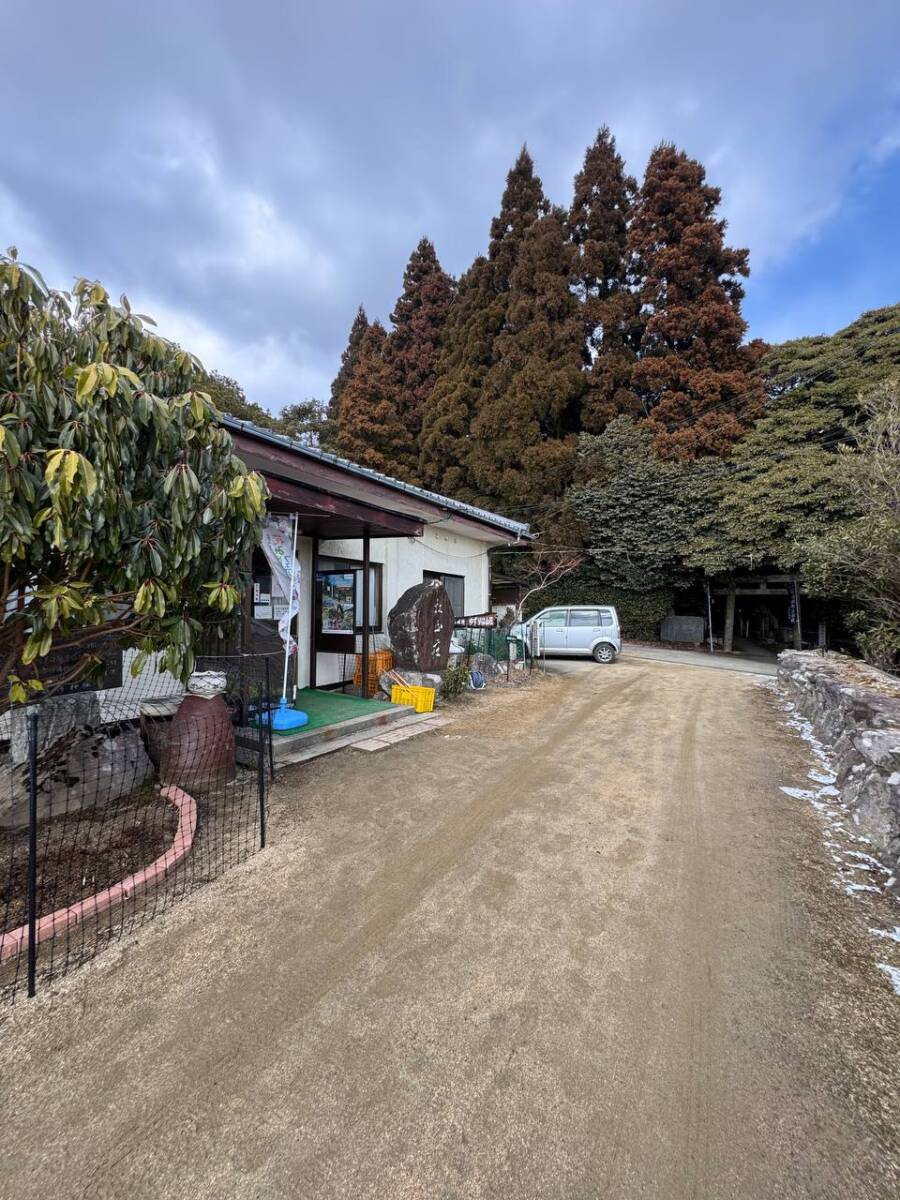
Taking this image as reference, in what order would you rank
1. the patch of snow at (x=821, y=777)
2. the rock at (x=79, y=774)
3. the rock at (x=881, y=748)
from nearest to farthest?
the rock at (x=79, y=774) < the rock at (x=881, y=748) < the patch of snow at (x=821, y=777)

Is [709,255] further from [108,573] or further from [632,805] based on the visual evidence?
[108,573]

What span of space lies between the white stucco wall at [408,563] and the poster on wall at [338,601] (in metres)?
0.28

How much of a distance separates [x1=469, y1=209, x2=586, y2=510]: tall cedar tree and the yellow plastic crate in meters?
12.8

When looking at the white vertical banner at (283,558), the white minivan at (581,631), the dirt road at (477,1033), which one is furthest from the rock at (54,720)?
the white minivan at (581,631)

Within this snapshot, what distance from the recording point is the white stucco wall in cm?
746

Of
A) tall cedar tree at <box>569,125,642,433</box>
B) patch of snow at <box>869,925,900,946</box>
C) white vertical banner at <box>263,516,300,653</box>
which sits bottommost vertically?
patch of snow at <box>869,925,900,946</box>

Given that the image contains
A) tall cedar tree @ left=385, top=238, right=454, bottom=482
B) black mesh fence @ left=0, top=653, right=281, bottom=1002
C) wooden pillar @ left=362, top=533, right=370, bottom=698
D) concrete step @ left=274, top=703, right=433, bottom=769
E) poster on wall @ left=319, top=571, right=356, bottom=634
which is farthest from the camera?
tall cedar tree @ left=385, top=238, right=454, bottom=482

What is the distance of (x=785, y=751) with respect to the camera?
5.56 metres

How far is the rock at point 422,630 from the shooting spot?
736 cm

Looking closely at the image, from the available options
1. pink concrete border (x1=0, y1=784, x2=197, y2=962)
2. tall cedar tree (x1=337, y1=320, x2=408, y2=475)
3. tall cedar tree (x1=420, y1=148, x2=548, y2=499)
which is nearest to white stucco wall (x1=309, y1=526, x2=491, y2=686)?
pink concrete border (x1=0, y1=784, x2=197, y2=962)

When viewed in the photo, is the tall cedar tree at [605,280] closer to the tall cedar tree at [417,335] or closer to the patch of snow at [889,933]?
the tall cedar tree at [417,335]

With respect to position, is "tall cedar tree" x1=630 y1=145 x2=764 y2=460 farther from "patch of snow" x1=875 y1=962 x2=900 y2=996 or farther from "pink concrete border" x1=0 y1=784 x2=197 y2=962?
"pink concrete border" x1=0 y1=784 x2=197 y2=962

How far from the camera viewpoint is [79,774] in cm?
366

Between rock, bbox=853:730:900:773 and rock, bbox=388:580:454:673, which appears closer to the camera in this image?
rock, bbox=853:730:900:773
